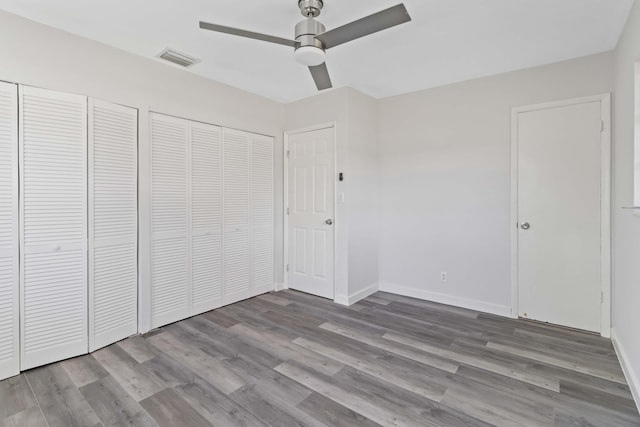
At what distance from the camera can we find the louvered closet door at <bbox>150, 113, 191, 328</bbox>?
2928 millimetres

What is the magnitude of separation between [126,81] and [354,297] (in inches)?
123

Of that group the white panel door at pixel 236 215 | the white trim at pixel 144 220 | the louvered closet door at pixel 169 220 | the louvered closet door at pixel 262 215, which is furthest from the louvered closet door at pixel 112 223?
the louvered closet door at pixel 262 215

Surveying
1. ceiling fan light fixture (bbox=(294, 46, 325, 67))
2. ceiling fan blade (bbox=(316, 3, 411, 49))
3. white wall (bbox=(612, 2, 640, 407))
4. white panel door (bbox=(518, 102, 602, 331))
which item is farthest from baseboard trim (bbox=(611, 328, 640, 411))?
ceiling fan light fixture (bbox=(294, 46, 325, 67))

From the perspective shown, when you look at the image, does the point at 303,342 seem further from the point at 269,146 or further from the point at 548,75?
the point at 548,75

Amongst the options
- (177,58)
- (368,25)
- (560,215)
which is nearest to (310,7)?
(368,25)

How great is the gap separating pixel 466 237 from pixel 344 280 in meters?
1.43

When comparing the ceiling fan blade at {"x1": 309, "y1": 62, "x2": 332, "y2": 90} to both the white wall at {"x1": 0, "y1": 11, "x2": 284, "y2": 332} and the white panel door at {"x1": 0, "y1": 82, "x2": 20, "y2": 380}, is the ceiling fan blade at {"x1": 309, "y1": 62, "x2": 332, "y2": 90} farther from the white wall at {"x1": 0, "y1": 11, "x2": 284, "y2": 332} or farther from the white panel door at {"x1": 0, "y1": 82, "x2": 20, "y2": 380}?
the white panel door at {"x1": 0, "y1": 82, "x2": 20, "y2": 380}

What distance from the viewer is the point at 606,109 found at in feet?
8.74

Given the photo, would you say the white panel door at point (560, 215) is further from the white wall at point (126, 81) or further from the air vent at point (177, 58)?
the air vent at point (177, 58)

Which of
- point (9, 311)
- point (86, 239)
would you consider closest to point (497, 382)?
point (86, 239)

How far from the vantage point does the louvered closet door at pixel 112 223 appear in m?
2.50

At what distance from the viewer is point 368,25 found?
68.4 inches

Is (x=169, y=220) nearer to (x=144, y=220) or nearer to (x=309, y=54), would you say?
(x=144, y=220)

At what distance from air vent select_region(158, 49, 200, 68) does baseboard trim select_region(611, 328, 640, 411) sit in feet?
13.0
